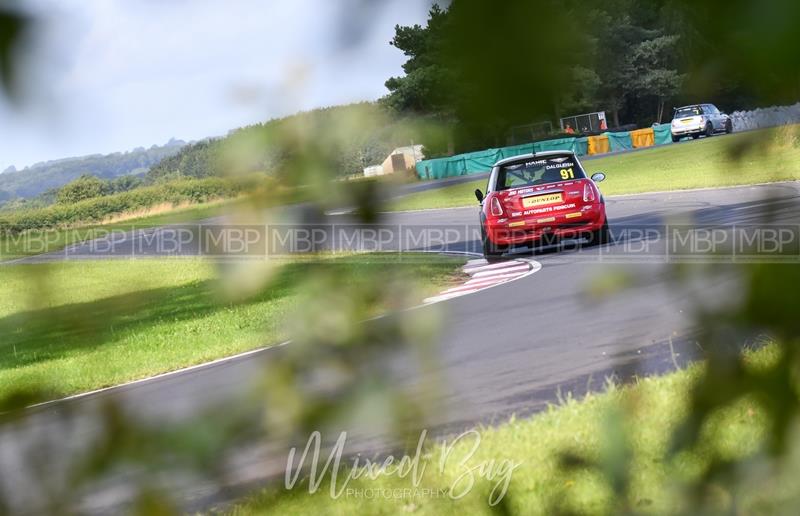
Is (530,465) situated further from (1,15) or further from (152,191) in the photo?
(1,15)

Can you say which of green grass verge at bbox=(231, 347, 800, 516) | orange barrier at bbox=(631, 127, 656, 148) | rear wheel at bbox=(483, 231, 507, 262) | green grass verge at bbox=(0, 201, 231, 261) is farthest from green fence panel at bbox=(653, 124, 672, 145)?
rear wheel at bbox=(483, 231, 507, 262)

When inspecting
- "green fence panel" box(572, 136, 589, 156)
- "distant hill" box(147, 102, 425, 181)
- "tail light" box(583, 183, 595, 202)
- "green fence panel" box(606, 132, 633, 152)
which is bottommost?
"tail light" box(583, 183, 595, 202)

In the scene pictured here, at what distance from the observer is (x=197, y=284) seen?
35.7 inches

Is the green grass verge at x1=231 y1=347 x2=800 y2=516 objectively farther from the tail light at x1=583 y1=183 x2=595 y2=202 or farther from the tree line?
the tail light at x1=583 y1=183 x2=595 y2=202

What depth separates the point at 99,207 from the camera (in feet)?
3.22

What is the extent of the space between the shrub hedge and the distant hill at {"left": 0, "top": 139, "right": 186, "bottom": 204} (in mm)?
35

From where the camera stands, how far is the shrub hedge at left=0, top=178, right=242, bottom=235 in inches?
34.8

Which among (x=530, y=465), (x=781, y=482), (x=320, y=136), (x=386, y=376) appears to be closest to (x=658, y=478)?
(x=781, y=482)

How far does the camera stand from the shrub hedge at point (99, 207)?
88 centimetres

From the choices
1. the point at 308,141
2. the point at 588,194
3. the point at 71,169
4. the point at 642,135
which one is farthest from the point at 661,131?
the point at 588,194

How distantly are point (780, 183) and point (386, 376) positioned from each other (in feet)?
1.28

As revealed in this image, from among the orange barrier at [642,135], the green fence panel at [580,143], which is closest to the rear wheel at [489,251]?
the orange barrier at [642,135]

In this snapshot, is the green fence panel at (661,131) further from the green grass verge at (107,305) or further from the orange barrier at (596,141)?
the green grass verge at (107,305)

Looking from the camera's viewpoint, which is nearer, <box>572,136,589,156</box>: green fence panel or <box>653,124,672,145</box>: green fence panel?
<box>572,136,589,156</box>: green fence panel
